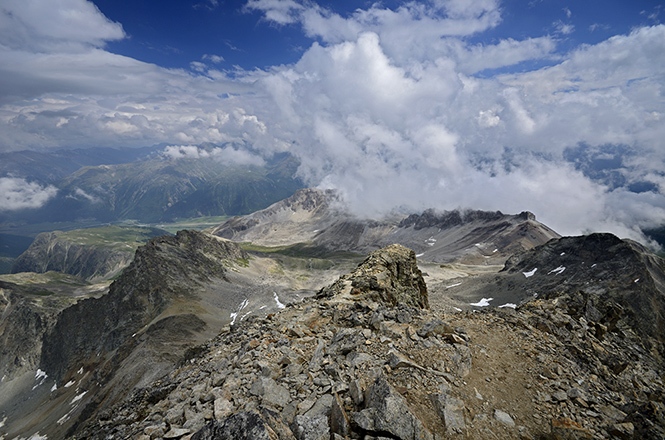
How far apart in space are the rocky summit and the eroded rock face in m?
6.07

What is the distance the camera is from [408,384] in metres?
12.5

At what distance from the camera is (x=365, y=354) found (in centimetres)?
1459

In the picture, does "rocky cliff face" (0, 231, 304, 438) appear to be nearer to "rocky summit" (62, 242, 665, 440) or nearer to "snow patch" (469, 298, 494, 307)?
"rocky summit" (62, 242, 665, 440)

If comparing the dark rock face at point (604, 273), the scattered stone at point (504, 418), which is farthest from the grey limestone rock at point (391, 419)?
the dark rock face at point (604, 273)

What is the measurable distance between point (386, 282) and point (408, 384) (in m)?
19.0

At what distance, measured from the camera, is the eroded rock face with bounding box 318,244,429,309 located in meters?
27.9

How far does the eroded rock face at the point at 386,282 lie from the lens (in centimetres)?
2794

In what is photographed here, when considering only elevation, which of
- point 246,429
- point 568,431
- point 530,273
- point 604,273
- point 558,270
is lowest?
point 530,273

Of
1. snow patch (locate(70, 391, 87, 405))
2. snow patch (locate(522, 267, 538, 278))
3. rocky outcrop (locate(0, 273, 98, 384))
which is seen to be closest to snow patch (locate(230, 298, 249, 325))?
snow patch (locate(70, 391, 87, 405))

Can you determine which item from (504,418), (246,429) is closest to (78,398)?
(246,429)

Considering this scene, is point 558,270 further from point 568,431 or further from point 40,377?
point 40,377

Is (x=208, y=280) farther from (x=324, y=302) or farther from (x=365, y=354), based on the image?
(x=365, y=354)

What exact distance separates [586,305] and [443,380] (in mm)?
19776

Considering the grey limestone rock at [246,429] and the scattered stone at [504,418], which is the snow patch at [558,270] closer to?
the scattered stone at [504,418]
